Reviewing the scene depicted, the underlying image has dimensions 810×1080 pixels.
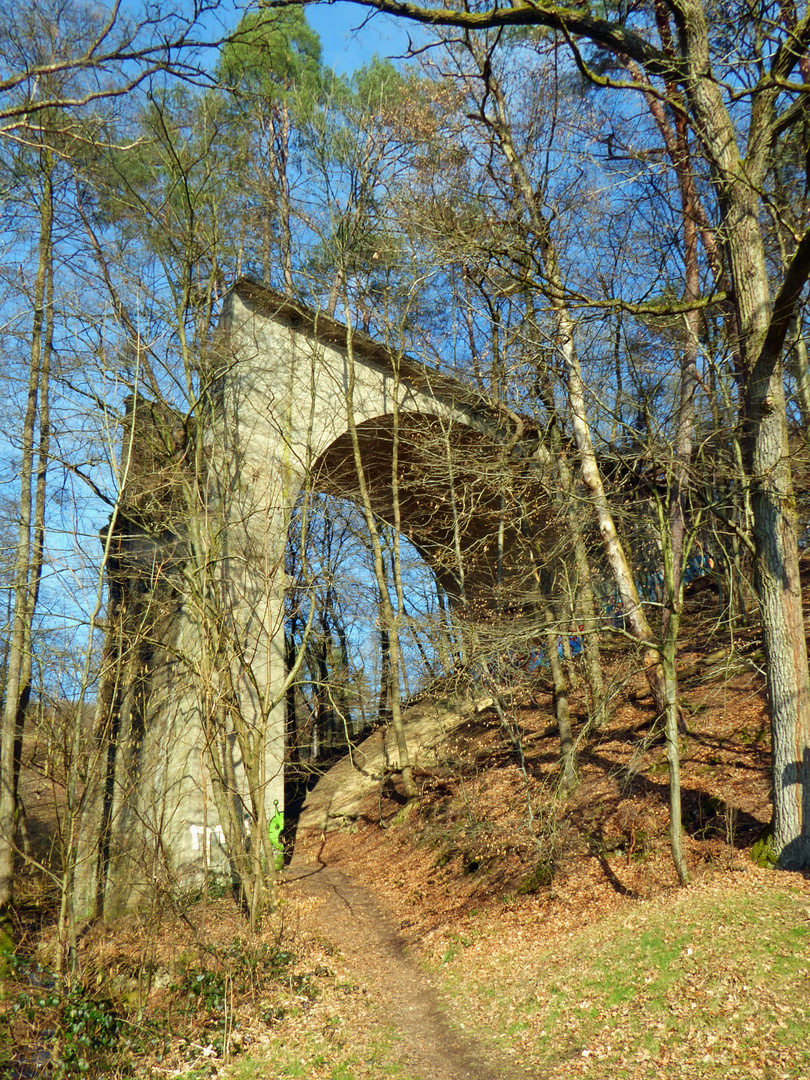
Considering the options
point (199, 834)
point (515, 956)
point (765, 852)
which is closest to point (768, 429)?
point (765, 852)

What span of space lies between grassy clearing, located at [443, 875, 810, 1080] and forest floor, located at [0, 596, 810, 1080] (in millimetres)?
16

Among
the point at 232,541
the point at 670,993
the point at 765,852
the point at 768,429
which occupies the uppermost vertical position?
the point at 232,541

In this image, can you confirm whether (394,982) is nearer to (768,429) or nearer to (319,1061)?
(319,1061)

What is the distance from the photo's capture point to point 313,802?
1456 cm

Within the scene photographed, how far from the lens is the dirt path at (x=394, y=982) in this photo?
537 cm

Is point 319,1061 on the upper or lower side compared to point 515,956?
lower

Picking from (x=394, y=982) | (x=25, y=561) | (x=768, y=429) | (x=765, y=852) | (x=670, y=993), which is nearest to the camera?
(x=670, y=993)

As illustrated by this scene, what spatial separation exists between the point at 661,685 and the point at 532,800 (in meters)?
2.17

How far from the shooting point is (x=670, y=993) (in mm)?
5094

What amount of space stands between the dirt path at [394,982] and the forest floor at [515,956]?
0.03 m

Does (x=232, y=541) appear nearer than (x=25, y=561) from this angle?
No

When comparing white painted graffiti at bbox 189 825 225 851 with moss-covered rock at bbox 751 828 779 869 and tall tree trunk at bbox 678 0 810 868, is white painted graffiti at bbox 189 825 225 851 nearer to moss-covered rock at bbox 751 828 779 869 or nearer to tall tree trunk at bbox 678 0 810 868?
moss-covered rock at bbox 751 828 779 869

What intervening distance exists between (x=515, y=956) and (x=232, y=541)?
21.6 ft

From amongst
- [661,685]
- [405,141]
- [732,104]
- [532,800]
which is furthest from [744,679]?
[405,141]
